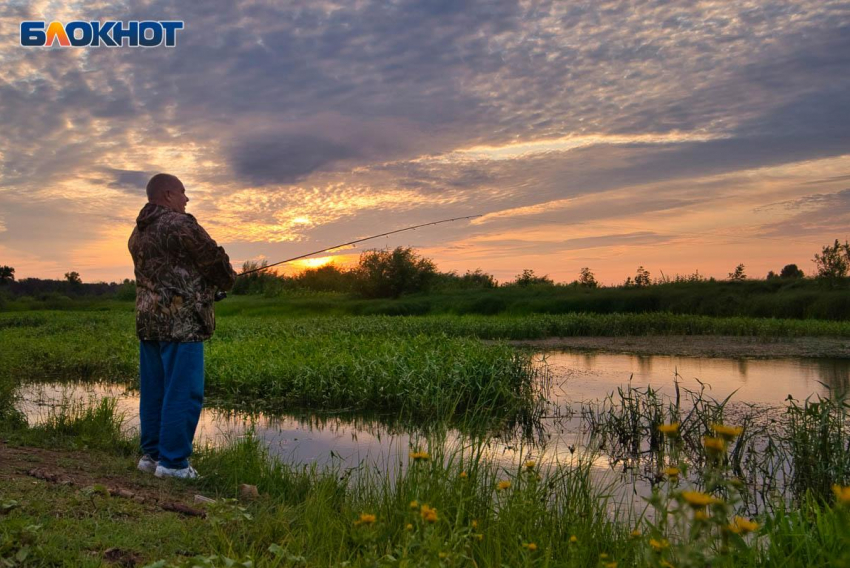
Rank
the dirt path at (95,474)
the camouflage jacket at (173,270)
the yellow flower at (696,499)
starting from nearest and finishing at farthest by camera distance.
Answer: the yellow flower at (696,499)
the dirt path at (95,474)
the camouflage jacket at (173,270)

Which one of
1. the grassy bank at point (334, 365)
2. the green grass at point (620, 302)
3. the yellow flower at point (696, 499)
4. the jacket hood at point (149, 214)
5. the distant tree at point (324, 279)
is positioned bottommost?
the grassy bank at point (334, 365)

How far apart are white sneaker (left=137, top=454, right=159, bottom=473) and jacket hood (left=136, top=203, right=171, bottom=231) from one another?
5.86 ft

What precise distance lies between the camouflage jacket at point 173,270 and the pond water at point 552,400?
1496 mm

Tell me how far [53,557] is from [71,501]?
0.88 m

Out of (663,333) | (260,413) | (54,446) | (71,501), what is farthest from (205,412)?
(663,333)

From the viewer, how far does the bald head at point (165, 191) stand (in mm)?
5188

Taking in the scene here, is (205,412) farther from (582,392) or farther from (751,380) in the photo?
(751,380)

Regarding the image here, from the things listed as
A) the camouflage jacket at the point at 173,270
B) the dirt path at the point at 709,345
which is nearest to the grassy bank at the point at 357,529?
the camouflage jacket at the point at 173,270

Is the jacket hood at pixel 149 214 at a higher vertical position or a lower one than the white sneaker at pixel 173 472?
higher

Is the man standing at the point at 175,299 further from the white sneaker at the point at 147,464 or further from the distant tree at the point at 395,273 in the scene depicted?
the distant tree at the point at 395,273

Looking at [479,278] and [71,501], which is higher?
[479,278]

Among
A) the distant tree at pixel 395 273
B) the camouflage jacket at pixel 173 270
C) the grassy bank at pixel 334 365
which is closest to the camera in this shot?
the camouflage jacket at pixel 173 270

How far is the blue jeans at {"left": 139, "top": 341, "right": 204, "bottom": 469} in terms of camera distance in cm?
512

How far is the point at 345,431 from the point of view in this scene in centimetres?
837
